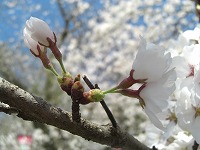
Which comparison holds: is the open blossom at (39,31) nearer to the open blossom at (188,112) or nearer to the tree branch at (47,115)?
the tree branch at (47,115)

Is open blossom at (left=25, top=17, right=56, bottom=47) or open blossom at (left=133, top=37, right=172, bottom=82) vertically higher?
open blossom at (left=25, top=17, right=56, bottom=47)

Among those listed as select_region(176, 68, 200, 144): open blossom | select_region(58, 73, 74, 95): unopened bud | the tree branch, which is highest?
select_region(176, 68, 200, 144): open blossom

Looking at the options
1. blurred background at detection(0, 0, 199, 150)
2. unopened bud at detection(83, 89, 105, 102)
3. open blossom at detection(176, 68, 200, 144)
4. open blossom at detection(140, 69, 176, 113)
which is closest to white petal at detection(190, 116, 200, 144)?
open blossom at detection(176, 68, 200, 144)

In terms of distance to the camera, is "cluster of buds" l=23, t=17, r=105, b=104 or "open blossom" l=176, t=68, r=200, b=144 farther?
"open blossom" l=176, t=68, r=200, b=144

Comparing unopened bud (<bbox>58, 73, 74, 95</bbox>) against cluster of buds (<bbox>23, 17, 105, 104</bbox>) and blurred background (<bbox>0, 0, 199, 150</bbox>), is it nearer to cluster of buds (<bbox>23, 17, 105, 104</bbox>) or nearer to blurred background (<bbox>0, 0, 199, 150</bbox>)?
cluster of buds (<bbox>23, 17, 105, 104</bbox>)

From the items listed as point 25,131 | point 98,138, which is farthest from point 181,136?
point 25,131

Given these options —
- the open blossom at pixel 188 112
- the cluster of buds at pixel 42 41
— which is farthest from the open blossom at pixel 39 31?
the open blossom at pixel 188 112
